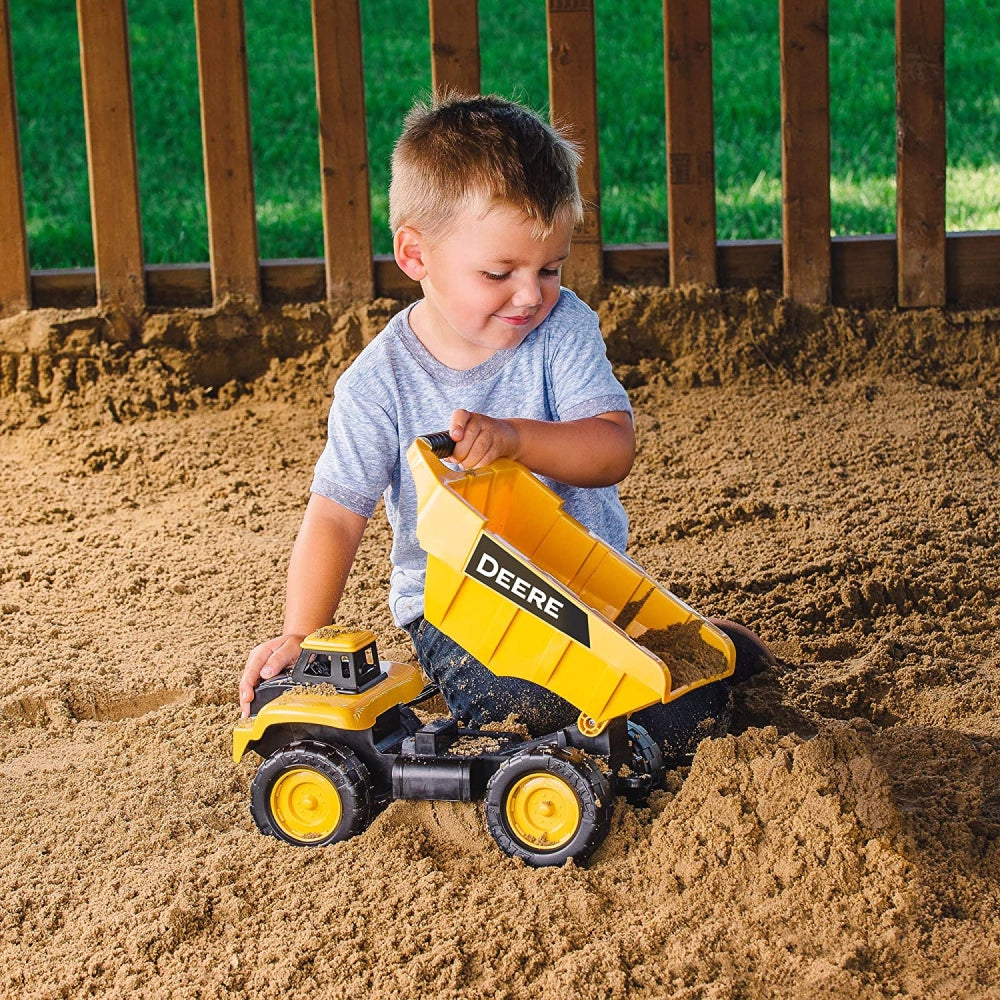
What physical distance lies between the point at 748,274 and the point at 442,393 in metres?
2.14

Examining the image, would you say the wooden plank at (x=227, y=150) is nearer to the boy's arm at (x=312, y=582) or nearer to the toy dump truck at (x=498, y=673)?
the boy's arm at (x=312, y=582)

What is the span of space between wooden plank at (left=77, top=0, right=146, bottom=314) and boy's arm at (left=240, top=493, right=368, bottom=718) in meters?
2.21

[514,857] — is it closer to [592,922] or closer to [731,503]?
[592,922]

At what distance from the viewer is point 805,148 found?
4.17 metres

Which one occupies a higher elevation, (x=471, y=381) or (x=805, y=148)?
(x=805, y=148)

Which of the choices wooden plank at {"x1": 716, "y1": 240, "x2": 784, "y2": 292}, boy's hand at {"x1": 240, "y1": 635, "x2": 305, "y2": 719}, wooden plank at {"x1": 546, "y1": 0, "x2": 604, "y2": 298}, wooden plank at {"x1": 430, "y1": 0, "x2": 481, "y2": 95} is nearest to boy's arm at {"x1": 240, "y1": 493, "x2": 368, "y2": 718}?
boy's hand at {"x1": 240, "y1": 635, "x2": 305, "y2": 719}

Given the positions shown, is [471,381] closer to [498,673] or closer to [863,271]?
[498,673]

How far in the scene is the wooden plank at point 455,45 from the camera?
161 inches

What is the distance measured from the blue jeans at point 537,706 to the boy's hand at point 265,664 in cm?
32

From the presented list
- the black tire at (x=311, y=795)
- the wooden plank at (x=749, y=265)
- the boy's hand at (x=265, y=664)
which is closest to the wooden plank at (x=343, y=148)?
the wooden plank at (x=749, y=265)

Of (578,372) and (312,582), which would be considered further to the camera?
(578,372)

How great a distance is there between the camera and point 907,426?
3.79 m

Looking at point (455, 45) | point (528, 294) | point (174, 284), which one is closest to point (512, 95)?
point (455, 45)

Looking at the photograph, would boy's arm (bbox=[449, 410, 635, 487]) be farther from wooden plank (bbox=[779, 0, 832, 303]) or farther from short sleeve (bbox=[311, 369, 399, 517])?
wooden plank (bbox=[779, 0, 832, 303])
